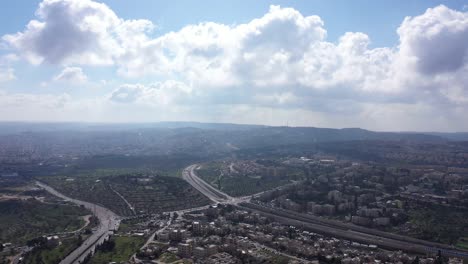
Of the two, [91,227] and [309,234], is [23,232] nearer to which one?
[91,227]

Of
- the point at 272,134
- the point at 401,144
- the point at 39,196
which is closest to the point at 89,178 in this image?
the point at 39,196

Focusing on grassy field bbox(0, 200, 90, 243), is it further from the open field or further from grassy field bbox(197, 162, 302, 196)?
grassy field bbox(197, 162, 302, 196)

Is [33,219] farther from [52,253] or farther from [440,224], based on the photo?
[440,224]

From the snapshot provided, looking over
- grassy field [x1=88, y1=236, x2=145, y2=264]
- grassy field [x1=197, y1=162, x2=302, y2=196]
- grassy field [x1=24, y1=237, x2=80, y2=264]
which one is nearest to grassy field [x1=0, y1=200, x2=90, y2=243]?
grassy field [x1=24, y1=237, x2=80, y2=264]

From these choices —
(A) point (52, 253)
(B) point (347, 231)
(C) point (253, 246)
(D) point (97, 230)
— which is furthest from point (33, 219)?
(B) point (347, 231)

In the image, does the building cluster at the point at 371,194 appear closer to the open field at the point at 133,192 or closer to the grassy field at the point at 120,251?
the open field at the point at 133,192

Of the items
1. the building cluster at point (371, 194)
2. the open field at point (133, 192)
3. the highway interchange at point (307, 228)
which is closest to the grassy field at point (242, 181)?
the highway interchange at point (307, 228)

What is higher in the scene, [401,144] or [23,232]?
[401,144]
